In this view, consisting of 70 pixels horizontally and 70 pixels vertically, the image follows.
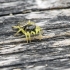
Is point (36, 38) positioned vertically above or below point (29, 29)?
below

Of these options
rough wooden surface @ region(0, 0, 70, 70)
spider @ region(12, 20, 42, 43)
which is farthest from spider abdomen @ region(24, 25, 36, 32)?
rough wooden surface @ region(0, 0, 70, 70)

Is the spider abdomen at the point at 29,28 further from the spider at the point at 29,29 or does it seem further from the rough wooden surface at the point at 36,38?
the rough wooden surface at the point at 36,38

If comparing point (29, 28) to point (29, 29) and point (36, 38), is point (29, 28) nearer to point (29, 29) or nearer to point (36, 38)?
point (29, 29)

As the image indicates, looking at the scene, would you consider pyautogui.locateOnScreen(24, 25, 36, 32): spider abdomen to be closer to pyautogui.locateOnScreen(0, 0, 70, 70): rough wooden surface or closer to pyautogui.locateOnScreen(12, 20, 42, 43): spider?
pyautogui.locateOnScreen(12, 20, 42, 43): spider

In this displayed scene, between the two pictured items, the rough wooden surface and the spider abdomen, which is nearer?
the rough wooden surface

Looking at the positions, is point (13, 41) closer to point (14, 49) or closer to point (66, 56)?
point (14, 49)

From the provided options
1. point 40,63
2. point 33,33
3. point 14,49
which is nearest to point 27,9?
point 33,33

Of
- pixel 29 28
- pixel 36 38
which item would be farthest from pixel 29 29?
pixel 36 38

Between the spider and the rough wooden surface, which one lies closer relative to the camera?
the rough wooden surface

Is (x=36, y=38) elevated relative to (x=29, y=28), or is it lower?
lower
